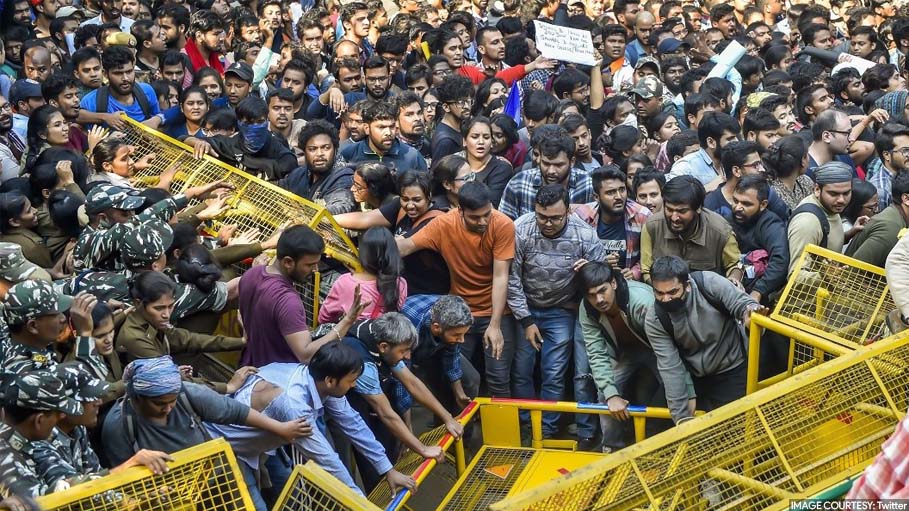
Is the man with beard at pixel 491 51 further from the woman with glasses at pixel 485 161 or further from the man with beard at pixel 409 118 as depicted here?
the woman with glasses at pixel 485 161

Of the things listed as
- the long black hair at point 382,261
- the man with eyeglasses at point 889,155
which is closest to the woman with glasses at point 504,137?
the long black hair at point 382,261

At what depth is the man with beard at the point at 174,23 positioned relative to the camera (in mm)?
11484

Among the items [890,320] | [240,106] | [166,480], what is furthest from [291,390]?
[240,106]

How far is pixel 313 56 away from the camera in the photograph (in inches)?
456

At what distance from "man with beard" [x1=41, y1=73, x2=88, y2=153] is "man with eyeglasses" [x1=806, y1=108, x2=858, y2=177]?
5.26 meters

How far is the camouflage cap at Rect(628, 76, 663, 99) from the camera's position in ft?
33.0

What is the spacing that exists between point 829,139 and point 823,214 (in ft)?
5.74

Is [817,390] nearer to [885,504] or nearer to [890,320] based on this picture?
[890,320]

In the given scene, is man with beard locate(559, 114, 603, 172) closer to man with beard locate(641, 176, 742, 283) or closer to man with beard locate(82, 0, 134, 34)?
man with beard locate(641, 176, 742, 283)

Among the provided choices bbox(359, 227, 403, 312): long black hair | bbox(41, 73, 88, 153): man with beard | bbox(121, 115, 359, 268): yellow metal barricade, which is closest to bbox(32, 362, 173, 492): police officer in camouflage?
bbox(359, 227, 403, 312): long black hair

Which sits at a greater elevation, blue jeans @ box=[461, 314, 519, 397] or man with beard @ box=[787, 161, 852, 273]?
man with beard @ box=[787, 161, 852, 273]

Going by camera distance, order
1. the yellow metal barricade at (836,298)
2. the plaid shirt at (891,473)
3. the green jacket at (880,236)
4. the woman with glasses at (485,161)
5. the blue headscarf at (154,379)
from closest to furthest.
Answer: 1. the plaid shirt at (891,473)
2. the blue headscarf at (154,379)
3. the yellow metal barricade at (836,298)
4. the green jacket at (880,236)
5. the woman with glasses at (485,161)

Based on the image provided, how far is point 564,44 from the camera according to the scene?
1066 centimetres

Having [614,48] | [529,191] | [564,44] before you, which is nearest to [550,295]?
[529,191]
